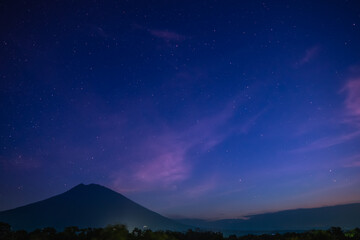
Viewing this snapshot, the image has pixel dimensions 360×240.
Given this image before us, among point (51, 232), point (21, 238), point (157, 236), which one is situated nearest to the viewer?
point (157, 236)

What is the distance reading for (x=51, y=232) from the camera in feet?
45.6

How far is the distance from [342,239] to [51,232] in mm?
19995

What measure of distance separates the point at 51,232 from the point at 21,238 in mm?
1440

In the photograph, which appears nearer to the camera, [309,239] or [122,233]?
[122,233]

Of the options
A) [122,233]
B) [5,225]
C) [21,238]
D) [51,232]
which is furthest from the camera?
[5,225]

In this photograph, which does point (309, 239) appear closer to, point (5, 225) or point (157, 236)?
point (157, 236)

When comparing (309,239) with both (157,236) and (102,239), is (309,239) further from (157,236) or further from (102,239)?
(102,239)

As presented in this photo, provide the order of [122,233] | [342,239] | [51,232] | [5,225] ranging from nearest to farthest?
[122,233] → [51,232] → [5,225] → [342,239]

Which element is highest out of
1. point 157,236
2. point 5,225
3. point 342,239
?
point 5,225

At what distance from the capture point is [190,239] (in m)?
21.5

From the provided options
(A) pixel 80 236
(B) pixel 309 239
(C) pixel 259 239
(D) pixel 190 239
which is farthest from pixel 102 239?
(C) pixel 259 239

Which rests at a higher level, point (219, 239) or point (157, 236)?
point (157, 236)

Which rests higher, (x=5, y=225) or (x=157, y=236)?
(x=5, y=225)

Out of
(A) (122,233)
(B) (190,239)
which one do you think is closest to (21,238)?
(A) (122,233)
